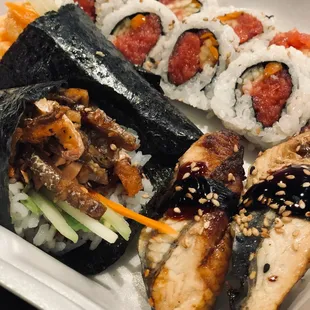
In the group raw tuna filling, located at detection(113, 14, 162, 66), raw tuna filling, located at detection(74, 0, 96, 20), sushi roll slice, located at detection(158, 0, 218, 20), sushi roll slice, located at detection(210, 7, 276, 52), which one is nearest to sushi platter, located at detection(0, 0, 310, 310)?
sushi roll slice, located at detection(210, 7, 276, 52)

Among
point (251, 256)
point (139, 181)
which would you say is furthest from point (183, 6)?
point (251, 256)

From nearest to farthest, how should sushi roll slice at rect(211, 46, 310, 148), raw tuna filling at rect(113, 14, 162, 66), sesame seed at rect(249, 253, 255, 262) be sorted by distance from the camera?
sesame seed at rect(249, 253, 255, 262), sushi roll slice at rect(211, 46, 310, 148), raw tuna filling at rect(113, 14, 162, 66)

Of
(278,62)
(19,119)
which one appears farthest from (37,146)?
A: (278,62)

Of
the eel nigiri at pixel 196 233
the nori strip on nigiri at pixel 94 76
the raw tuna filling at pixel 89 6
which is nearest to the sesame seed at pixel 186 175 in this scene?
the eel nigiri at pixel 196 233

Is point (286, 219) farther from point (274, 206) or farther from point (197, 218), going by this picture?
point (197, 218)

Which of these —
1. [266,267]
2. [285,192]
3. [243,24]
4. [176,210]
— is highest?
[243,24]

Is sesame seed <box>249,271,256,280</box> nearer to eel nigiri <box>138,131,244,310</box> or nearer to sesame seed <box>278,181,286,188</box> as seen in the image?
eel nigiri <box>138,131,244,310</box>

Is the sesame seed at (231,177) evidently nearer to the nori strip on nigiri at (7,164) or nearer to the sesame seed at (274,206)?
the sesame seed at (274,206)
